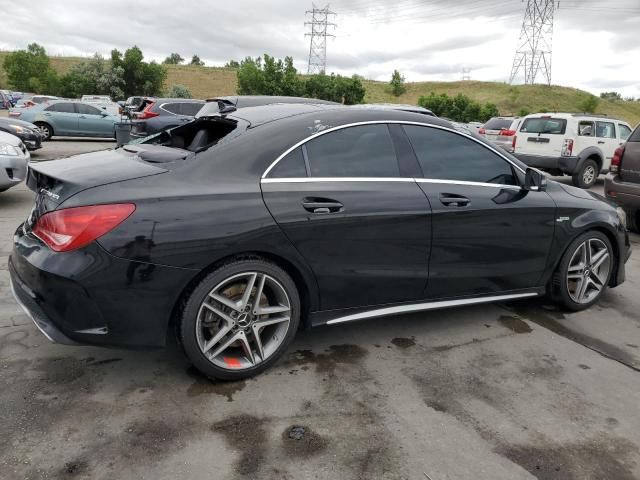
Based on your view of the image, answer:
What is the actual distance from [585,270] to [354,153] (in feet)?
7.74

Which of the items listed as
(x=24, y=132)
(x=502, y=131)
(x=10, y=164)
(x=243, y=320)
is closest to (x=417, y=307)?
(x=243, y=320)

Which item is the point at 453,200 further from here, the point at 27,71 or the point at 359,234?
the point at 27,71

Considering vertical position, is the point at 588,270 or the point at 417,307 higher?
the point at 588,270

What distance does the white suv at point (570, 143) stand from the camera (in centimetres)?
1223

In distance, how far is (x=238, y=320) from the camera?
9.57ft

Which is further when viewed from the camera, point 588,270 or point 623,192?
point 623,192

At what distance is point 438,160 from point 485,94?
6908cm

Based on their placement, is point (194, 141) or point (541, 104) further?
point (541, 104)

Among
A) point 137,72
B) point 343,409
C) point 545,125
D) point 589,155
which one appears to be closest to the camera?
point 343,409

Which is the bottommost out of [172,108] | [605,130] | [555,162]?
[555,162]

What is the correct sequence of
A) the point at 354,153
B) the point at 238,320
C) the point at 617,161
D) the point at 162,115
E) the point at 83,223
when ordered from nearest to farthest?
the point at 83,223, the point at 238,320, the point at 354,153, the point at 617,161, the point at 162,115

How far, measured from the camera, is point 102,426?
2.54 meters

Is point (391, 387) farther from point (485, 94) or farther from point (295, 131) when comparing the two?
point (485, 94)

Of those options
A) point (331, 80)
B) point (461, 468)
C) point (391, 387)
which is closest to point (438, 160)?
point (391, 387)
